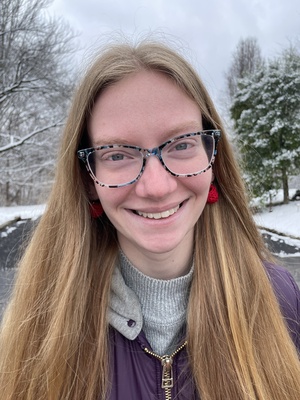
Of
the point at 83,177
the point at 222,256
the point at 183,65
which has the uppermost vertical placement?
the point at 183,65

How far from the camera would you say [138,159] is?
110cm

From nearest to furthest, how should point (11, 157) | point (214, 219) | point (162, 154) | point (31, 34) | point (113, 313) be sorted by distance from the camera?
point (162, 154) → point (113, 313) → point (214, 219) → point (31, 34) → point (11, 157)

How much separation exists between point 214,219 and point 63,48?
52.9ft

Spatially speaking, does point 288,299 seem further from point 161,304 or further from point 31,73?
point 31,73

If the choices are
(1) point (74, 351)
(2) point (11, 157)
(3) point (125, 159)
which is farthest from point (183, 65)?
(2) point (11, 157)

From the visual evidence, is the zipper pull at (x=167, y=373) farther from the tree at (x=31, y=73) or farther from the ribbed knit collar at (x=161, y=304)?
the tree at (x=31, y=73)

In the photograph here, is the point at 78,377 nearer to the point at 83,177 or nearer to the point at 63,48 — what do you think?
the point at 83,177

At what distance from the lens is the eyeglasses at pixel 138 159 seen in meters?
1.09

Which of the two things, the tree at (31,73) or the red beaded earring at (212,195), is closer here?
the red beaded earring at (212,195)

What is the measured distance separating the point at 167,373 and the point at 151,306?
207 millimetres

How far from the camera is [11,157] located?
65.5 ft

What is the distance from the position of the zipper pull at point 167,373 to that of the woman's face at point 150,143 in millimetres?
315

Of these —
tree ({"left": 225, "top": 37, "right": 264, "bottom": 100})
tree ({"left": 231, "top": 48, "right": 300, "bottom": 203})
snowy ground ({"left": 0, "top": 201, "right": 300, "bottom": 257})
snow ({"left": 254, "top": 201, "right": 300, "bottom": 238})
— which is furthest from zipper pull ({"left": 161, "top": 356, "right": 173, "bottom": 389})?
tree ({"left": 225, "top": 37, "right": 264, "bottom": 100})

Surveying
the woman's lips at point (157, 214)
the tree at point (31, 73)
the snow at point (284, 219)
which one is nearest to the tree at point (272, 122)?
the snow at point (284, 219)
